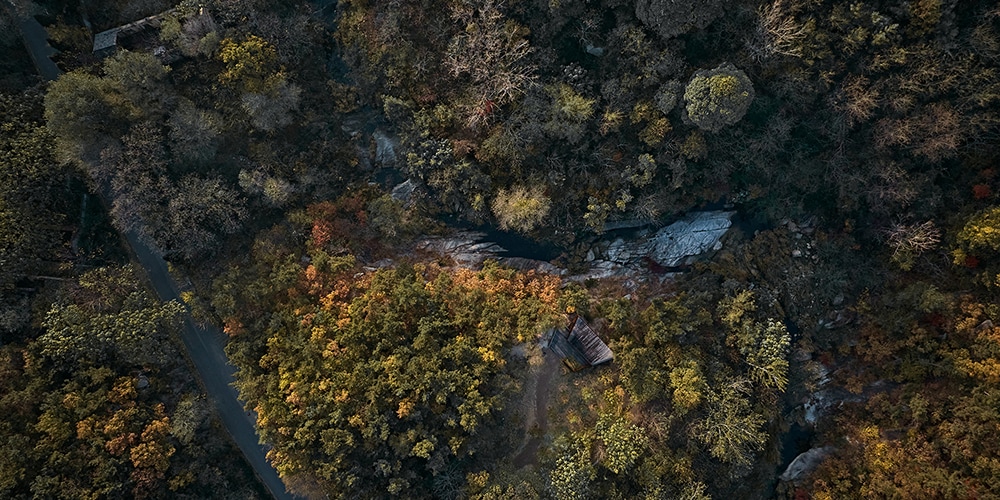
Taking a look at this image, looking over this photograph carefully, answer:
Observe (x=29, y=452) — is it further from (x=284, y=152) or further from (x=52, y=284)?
(x=284, y=152)

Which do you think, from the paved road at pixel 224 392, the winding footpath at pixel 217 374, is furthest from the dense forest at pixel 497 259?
the paved road at pixel 224 392

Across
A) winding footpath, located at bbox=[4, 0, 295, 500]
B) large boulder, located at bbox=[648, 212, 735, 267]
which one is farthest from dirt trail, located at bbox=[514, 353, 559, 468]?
winding footpath, located at bbox=[4, 0, 295, 500]

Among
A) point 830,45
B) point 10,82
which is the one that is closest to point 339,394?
point 10,82

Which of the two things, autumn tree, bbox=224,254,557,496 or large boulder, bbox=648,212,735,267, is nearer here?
autumn tree, bbox=224,254,557,496

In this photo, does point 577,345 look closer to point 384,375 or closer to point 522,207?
point 522,207

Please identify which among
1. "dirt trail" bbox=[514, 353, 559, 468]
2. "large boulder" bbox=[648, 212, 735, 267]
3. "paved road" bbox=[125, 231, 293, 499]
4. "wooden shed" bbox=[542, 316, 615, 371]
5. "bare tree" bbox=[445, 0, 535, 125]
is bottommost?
"dirt trail" bbox=[514, 353, 559, 468]

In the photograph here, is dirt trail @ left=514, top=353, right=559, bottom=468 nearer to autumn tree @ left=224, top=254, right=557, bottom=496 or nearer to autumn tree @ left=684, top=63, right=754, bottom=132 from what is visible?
autumn tree @ left=224, top=254, right=557, bottom=496

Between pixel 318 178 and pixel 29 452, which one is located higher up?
pixel 318 178
